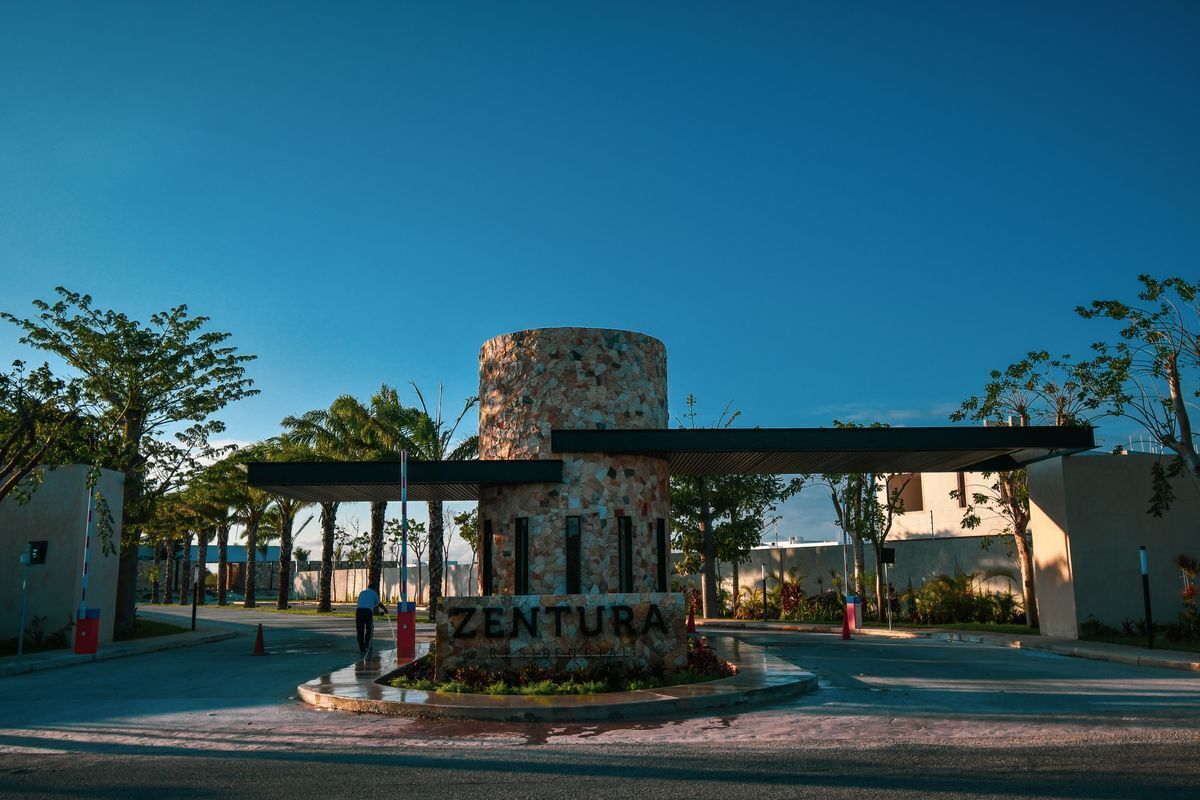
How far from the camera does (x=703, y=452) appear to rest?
61.6 ft

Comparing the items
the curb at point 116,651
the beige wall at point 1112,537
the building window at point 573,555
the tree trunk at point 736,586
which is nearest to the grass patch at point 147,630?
the curb at point 116,651

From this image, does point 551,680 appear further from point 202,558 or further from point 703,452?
point 202,558

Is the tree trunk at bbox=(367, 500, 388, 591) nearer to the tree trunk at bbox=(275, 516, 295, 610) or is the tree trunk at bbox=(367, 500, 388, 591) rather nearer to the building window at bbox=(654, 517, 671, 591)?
the tree trunk at bbox=(275, 516, 295, 610)

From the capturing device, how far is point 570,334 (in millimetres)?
18750

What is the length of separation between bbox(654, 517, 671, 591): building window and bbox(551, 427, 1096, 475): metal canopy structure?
1.41 meters

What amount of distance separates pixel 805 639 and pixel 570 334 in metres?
12.4

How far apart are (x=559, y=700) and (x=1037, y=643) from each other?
13840mm

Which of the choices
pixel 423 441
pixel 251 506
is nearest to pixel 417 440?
pixel 423 441

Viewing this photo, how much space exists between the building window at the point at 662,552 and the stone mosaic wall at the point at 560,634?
3730 millimetres

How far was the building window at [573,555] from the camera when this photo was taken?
17.9m

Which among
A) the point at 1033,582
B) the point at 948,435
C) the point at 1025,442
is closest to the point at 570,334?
the point at 948,435

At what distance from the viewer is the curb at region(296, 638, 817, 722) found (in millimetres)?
12062

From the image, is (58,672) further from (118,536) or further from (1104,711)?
(1104,711)

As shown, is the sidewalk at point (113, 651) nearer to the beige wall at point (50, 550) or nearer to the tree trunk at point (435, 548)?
the beige wall at point (50, 550)
